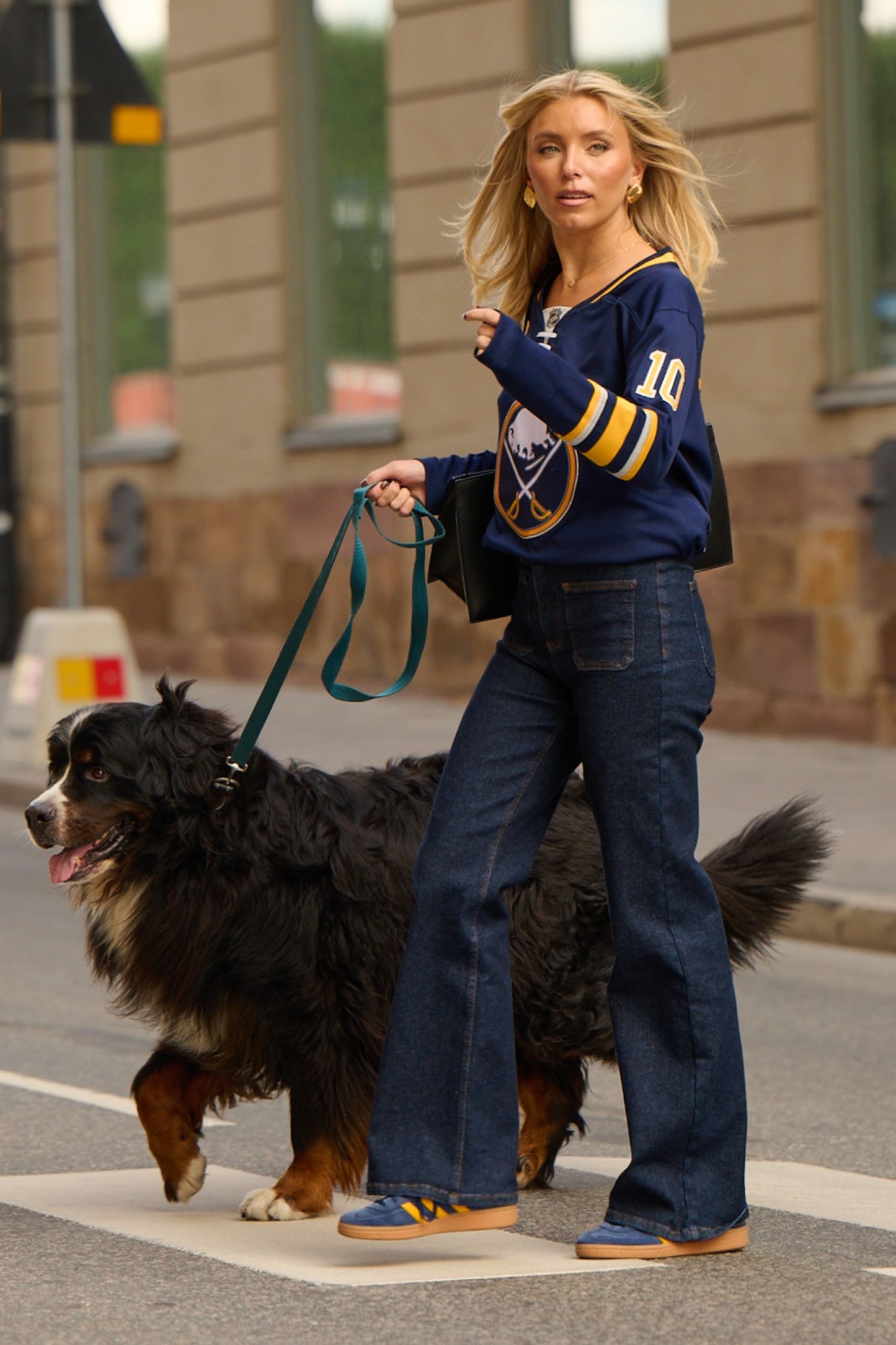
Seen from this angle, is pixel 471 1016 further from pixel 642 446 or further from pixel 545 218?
pixel 545 218

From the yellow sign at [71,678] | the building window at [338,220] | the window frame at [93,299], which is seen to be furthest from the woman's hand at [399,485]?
the window frame at [93,299]

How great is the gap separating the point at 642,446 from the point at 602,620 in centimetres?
32

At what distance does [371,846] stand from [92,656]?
790 centimetres

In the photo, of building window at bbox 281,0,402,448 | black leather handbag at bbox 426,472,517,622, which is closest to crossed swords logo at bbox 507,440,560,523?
black leather handbag at bbox 426,472,517,622

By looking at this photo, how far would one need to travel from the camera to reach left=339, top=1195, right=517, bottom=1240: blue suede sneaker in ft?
13.2

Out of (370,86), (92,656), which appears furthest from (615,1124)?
(370,86)

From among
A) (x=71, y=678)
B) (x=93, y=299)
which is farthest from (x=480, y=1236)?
(x=93, y=299)

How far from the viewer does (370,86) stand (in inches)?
620

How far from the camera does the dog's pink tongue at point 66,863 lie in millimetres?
4535

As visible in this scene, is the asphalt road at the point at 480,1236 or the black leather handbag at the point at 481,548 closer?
the asphalt road at the point at 480,1236

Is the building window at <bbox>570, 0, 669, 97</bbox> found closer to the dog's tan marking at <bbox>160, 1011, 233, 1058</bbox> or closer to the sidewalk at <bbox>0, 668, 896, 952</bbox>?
the sidewalk at <bbox>0, 668, 896, 952</bbox>

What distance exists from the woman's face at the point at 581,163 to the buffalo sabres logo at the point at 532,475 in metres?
0.33

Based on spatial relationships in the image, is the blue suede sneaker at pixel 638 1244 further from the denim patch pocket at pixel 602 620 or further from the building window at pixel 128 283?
the building window at pixel 128 283

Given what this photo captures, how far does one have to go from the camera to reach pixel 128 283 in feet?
58.9
